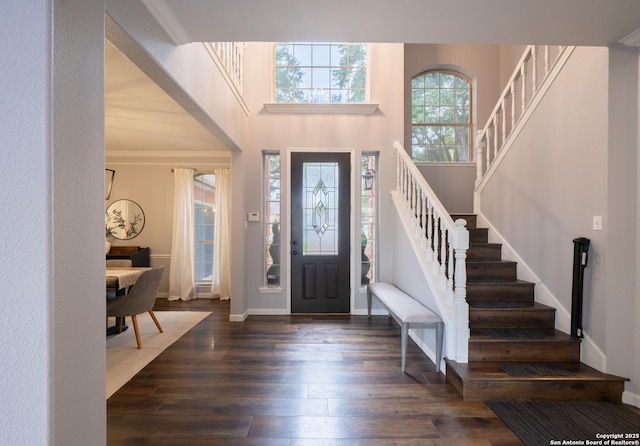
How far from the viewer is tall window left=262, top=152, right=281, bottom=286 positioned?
4730 millimetres

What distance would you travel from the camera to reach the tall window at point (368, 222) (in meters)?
4.77

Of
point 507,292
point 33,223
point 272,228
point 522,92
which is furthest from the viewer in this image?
point 272,228

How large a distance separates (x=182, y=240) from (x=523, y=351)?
207 inches

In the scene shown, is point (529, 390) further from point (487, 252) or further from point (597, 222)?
point (487, 252)

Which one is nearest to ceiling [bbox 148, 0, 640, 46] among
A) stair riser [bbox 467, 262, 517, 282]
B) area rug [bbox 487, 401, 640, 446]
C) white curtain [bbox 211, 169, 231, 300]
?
stair riser [bbox 467, 262, 517, 282]

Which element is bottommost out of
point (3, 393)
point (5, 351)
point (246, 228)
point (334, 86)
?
point (3, 393)

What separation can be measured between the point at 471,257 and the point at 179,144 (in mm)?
4725

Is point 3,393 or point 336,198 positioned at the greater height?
point 336,198

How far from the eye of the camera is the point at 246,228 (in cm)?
459

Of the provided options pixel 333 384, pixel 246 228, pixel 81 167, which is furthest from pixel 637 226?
pixel 246 228

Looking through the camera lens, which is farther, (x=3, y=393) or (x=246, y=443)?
(x=246, y=443)

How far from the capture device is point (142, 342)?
3541 mm

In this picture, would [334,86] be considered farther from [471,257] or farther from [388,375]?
[388,375]

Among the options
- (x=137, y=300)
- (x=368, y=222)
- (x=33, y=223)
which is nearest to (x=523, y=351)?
(x=368, y=222)
